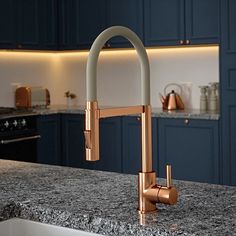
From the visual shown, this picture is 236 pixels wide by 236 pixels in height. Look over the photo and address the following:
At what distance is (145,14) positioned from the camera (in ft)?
16.9

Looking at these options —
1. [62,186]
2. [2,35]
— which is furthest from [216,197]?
[2,35]

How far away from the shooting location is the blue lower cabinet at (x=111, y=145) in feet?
17.4

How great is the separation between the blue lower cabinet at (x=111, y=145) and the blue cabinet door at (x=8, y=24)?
1.14 meters

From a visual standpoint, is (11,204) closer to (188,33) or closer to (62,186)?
(62,186)

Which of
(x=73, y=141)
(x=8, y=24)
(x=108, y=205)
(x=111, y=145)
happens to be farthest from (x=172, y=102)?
(x=108, y=205)

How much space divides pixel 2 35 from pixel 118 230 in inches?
164

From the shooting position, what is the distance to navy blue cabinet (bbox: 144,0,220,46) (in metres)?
4.73

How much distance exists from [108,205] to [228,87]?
328 centimetres

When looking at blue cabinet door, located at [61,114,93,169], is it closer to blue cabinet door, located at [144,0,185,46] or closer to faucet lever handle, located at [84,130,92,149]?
blue cabinet door, located at [144,0,185,46]

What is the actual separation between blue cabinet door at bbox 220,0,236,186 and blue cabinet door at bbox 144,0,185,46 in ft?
1.44

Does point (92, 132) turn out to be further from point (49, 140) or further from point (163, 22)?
point (49, 140)

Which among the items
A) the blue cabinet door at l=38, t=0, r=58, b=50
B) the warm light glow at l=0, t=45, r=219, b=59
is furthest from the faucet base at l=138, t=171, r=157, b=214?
the blue cabinet door at l=38, t=0, r=58, b=50

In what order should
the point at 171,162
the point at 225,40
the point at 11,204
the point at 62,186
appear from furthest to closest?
the point at 171,162, the point at 225,40, the point at 62,186, the point at 11,204

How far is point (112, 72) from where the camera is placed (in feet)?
19.0
